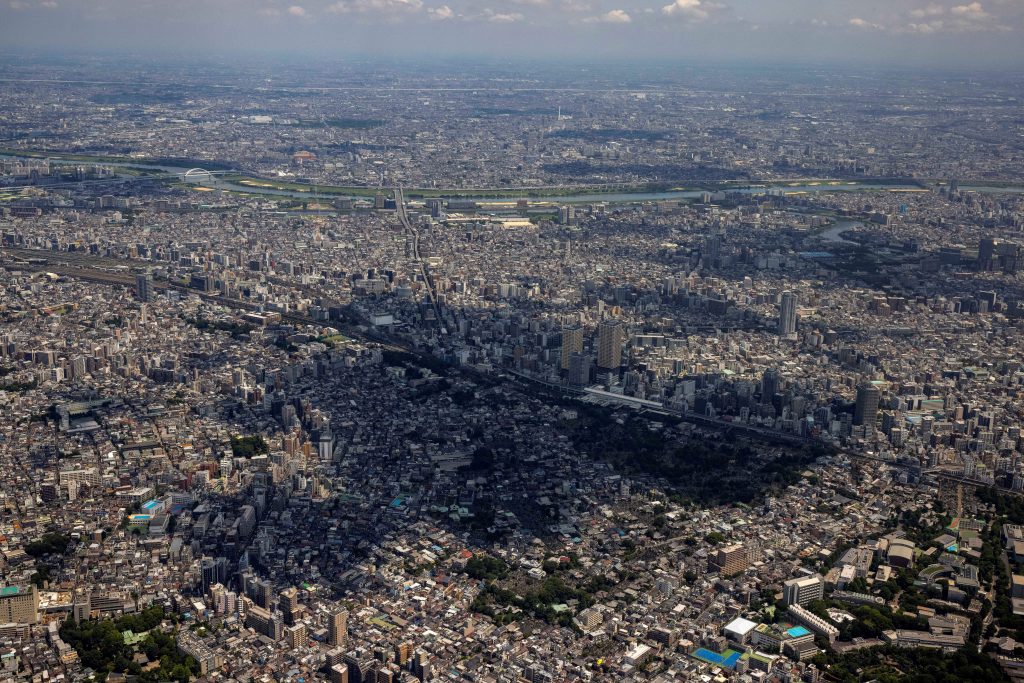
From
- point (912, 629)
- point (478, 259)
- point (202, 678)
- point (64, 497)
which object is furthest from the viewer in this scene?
point (478, 259)

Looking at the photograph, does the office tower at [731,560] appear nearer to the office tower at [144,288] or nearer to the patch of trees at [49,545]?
the patch of trees at [49,545]

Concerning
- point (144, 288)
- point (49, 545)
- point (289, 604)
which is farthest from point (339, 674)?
point (144, 288)

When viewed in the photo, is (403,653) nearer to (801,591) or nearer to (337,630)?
(337,630)

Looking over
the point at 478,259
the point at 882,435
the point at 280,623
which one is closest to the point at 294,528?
the point at 280,623

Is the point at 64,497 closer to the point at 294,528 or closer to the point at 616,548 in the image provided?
the point at 294,528

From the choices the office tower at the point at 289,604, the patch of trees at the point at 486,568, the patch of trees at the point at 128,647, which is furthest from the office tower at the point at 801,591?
the patch of trees at the point at 128,647

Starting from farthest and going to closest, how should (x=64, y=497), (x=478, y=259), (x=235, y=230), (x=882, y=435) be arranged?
(x=235, y=230) → (x=478, y=259) → (x=882, y=435) → (x=64, y=497)
